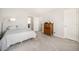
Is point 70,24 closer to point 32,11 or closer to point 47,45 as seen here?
point 47,45

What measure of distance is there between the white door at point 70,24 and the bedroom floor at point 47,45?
0.44 ft

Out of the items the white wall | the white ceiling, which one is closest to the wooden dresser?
the white wall

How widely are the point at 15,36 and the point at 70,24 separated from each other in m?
1.21

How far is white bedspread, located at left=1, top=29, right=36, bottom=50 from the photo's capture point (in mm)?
1637

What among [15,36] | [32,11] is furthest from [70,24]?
[15,36]

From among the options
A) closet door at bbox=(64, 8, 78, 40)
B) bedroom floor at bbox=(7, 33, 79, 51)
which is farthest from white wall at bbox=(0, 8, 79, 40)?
bedroom floor at bbox=(7, 33, 79, 51)

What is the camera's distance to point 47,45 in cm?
173

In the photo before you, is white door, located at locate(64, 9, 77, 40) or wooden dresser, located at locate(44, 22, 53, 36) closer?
white door, located at locate(64, 9, 77, 40)

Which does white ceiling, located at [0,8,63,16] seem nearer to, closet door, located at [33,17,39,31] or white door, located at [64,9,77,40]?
closet door, located at [33,17,39,31]

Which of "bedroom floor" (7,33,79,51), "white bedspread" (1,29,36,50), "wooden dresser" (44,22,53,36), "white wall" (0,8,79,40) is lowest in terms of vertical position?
"bedroom floor" (7,33,79,51)

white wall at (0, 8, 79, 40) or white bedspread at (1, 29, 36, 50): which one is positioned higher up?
white wall at (0, 8, 79, 40)
